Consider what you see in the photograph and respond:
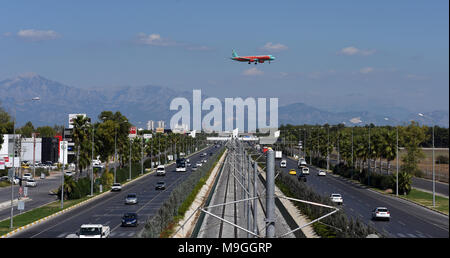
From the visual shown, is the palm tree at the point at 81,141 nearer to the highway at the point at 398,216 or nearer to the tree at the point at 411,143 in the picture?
the highway at the point at 398,216

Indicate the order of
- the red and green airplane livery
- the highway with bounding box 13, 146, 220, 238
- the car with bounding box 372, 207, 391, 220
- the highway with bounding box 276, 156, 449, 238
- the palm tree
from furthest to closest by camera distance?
the red and green airplane livery → the palm tree → the car with bounding box 372, 207, 391, 220 → the highway with bounding box 13, 146, 220, 238 → the highway with bounding box 276, 156, 449, 238

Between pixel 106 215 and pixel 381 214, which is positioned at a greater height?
pixel 381 214

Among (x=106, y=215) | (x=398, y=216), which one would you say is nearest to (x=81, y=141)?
(x=106, y=215)

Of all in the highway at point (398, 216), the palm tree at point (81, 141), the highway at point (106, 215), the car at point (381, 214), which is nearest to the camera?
the highway at point (398, 216)

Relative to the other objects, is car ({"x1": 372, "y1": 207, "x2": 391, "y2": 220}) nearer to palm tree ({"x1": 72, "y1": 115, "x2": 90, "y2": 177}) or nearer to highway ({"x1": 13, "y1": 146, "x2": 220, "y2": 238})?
highway ({"x1": 13, "y1": 146, "x2": 220, "y2": 238})

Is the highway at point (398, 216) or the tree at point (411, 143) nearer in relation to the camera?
the highway at point (398, 216)

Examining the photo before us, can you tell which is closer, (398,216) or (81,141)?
(398,216)

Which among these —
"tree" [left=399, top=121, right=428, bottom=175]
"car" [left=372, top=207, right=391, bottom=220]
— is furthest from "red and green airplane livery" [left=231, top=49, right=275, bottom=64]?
"car" [left=372, top=207, right=391, bottom=220]

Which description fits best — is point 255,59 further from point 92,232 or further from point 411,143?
point 92,232

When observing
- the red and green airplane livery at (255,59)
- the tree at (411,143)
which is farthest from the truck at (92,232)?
the red and green airplane livery at (255,59)
